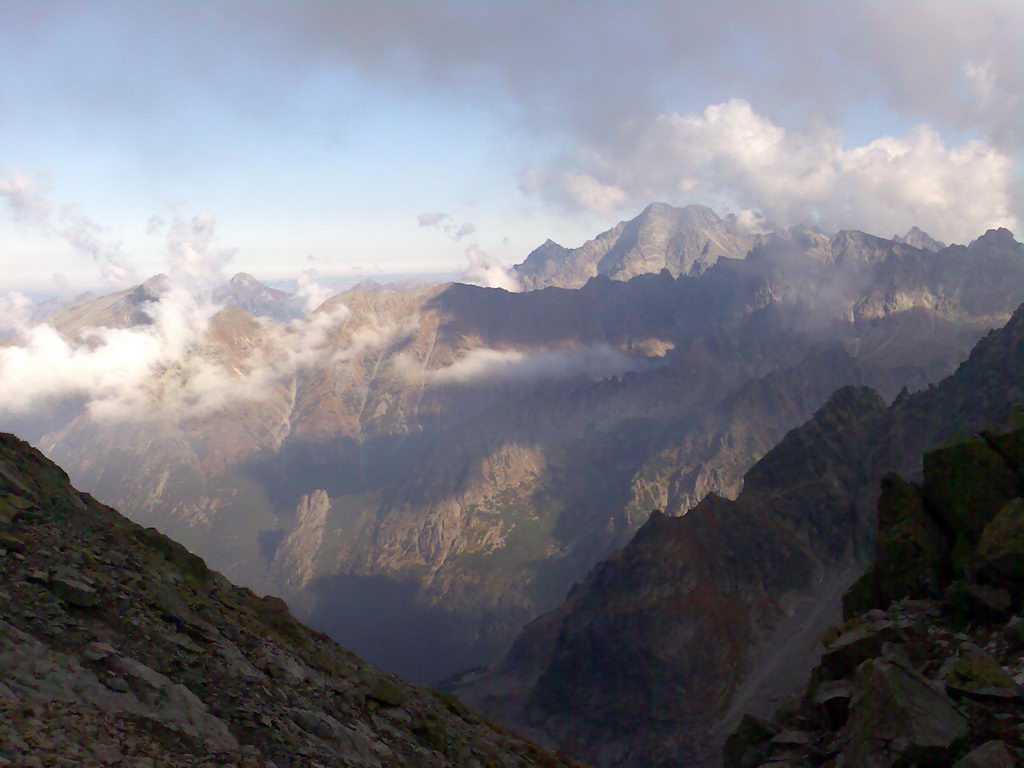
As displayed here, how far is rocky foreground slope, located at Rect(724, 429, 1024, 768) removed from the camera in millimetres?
22281

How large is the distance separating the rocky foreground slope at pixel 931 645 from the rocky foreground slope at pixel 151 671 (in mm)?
18064

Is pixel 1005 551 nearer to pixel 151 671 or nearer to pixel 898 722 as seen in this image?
pixel 898 722

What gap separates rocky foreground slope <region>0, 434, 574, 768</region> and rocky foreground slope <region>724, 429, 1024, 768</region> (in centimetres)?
1806

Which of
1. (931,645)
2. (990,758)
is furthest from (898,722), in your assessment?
(931,645)

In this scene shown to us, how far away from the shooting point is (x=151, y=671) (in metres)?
22.3

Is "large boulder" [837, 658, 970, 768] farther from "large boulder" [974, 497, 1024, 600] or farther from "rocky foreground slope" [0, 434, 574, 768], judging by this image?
"rocky foreground slope" [0, 434, 574, 768]

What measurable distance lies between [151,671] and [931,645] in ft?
111

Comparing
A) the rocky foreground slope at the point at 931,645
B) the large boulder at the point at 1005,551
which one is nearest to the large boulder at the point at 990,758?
the rocky foreground slope at the point at 931,645

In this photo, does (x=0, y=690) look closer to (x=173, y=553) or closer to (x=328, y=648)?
(x=173, y=553)

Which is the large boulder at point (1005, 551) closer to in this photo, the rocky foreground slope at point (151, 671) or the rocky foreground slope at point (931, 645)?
the rocky foreground slope at point (931, 645)

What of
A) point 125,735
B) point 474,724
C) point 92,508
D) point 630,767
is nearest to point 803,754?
point 474,724

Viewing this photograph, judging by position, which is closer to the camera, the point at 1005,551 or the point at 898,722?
the point at 898,722

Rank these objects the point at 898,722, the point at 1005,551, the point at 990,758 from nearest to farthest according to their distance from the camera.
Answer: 1. the point at 990,758
2. the point at 898,722
3. the point at 1005,551

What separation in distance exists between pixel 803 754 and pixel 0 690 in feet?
104
